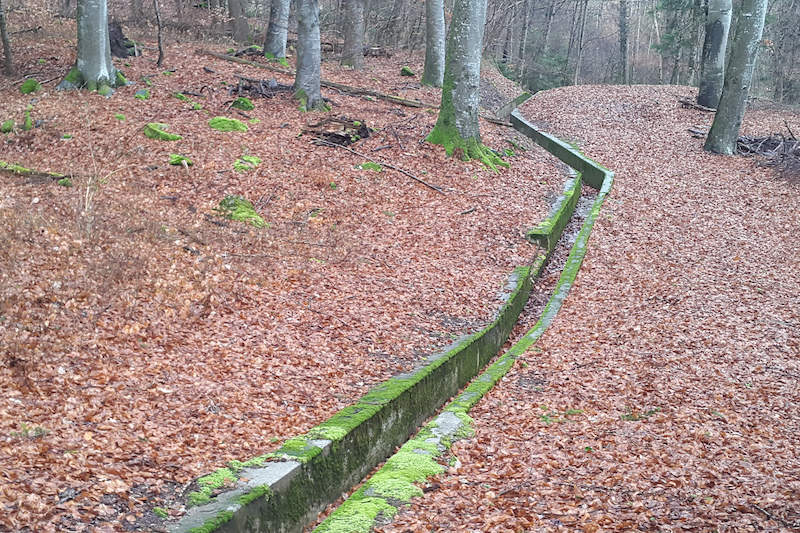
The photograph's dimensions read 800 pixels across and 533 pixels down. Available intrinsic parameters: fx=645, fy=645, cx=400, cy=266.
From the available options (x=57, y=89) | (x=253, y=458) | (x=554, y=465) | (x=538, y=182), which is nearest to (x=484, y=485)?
(x=554, y=465)

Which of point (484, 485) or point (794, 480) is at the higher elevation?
point (794, 480)

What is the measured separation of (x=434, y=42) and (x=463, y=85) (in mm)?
6692

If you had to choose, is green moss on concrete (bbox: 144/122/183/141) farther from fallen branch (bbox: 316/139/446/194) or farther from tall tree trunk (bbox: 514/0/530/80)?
tall tree trunk (bbox: 514/0/530/80)

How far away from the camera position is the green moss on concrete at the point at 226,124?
13203mm

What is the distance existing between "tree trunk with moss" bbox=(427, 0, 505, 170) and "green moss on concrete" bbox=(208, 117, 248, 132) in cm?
419

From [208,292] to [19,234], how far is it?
7.14ft

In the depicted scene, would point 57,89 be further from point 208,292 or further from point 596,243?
point 596,243

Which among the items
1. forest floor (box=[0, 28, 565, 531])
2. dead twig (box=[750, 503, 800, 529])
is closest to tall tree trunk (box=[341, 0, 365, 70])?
forest floor (box=[0, 28, 565, 531])

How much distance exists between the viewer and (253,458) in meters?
Result: 5.04

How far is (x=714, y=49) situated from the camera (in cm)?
2025

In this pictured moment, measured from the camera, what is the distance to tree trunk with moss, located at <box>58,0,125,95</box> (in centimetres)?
1328

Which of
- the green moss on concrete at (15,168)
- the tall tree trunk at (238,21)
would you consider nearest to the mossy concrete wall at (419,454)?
the green moss on concrete at (15,168)

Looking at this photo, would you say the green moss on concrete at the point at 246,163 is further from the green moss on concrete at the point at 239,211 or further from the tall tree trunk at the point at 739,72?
the tall tree trunk at the point at 739,72

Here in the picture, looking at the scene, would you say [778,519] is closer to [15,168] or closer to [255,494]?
[255,494]
